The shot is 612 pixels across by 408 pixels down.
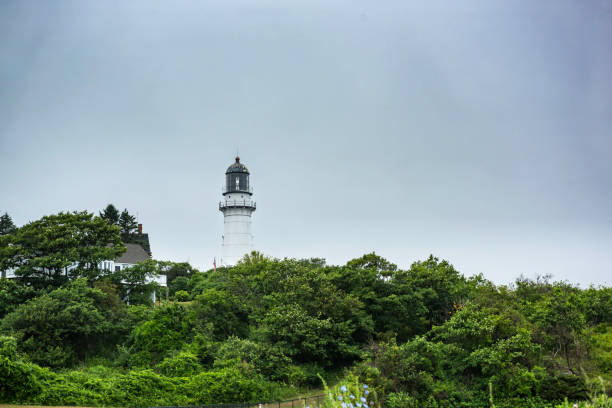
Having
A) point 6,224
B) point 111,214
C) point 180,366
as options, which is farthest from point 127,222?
point 180,366

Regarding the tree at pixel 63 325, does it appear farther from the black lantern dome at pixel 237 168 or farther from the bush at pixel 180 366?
the black lantern dome at pixel 237 168

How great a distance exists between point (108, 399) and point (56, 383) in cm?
254

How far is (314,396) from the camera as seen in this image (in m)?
25.8

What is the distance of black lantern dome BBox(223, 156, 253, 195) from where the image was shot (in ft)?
193

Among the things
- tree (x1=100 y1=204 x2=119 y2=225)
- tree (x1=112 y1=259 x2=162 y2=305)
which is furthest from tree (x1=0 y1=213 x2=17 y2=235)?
tree (x1=112 y1=259 x2=162 y2=305)

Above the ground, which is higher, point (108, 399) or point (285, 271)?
point (285, 271)

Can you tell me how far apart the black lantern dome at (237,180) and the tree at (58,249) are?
935 inches

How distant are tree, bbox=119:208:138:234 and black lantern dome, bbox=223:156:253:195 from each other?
14.2 metres

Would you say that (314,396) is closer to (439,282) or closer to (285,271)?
(285,271)

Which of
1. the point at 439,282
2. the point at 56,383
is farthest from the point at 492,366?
the point at 56,383

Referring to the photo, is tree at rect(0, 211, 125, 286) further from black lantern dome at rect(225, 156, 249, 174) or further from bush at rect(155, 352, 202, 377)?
black lantern dome at rect(225, 156, 249, 174)

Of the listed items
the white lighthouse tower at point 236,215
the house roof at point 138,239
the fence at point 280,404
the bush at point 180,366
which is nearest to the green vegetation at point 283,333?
the bush at point 180,366

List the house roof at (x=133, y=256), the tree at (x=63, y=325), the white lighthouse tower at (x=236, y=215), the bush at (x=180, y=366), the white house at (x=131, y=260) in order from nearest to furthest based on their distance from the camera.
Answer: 1. the bush at (x=180, y=366)
2. the tree at (x=63, y=325)
3. the white house at (x=131, y=260)
4. the house roof at (x=133, y=256)
5. the white lighthouse tower at (x=236, y=215)

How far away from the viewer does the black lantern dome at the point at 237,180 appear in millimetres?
58750
